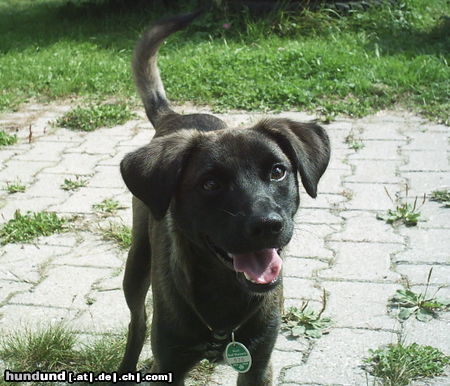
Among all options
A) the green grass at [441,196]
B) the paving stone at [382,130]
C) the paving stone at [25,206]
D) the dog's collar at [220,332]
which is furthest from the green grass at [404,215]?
A: the paving stone at [25,206]

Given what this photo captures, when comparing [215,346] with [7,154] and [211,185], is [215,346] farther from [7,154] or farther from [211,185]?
[7,154]

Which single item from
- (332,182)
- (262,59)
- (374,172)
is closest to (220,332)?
(332,182)

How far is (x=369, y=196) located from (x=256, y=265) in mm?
3052

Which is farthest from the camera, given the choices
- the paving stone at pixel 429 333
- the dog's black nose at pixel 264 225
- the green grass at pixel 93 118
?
the green grass at pixel 93 118

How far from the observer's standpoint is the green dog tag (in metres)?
3.32

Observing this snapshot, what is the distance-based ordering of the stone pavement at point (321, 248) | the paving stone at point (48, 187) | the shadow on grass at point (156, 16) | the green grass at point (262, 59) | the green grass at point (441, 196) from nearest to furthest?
the stone pavement at point (321, 248), the green grass at point (441, 196), the paving stone at point (48, 187), the green grass at point (262, 59), the shadow on grass at point (156, 16)

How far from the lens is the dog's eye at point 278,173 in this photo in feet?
10.6

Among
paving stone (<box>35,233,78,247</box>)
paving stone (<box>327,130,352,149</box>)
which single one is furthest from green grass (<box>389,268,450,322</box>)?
paving stone (<box>327,130,352,149</box>)

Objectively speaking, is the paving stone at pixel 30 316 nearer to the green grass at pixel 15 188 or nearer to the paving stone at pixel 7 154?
the green grass at pixel 15 188

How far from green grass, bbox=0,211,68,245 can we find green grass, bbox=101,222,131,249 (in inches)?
14.0

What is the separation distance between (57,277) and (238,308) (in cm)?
191

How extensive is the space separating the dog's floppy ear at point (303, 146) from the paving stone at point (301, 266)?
1.47 m

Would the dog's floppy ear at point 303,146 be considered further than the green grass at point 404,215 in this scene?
No

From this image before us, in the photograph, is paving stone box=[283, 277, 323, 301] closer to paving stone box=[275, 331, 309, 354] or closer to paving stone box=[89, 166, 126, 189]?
paving stone box=[275, 331, 309, 354]
